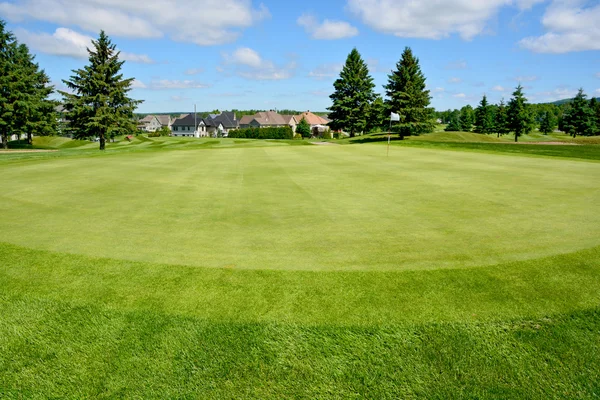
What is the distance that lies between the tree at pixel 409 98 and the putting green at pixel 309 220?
40.7m

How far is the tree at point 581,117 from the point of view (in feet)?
225

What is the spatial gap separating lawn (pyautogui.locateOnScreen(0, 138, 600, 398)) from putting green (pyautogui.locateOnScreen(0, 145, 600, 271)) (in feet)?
0.18

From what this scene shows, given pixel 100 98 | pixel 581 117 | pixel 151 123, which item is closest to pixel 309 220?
pixel 100 98

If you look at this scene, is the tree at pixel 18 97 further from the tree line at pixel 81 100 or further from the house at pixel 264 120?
the house at pixel 264 120

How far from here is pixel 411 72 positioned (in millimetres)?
52906

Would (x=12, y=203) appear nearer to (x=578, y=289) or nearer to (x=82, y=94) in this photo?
(x=578, y=289)

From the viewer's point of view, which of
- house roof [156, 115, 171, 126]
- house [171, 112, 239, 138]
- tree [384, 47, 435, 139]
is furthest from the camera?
house roof [156, 115, 171, 126]

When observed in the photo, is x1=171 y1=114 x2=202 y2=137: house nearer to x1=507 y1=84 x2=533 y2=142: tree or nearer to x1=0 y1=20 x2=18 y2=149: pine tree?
x1=0 y1=20 x2=18 y2=149: pine tree

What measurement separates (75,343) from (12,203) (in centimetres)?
787

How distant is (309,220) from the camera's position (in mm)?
7402

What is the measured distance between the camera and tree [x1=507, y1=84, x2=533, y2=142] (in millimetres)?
63275

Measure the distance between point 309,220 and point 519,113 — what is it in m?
69.9

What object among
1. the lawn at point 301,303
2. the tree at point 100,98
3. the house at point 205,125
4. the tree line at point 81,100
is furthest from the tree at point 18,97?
the house at point 205,125

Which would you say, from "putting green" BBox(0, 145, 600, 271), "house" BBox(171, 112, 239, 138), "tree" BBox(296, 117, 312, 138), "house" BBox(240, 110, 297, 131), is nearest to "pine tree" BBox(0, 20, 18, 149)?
"putting green" BBox(0, 145, 600, 271)
